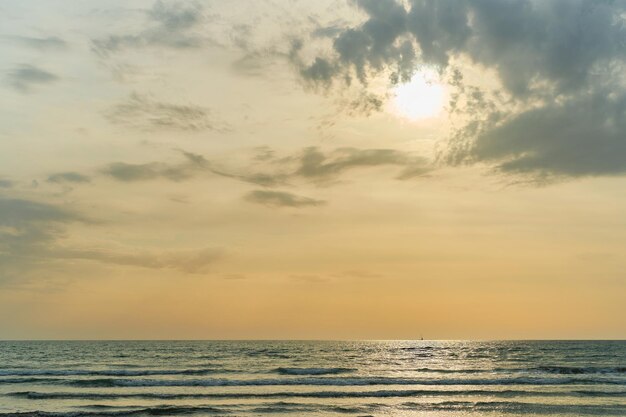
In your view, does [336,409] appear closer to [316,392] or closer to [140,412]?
[316,392]

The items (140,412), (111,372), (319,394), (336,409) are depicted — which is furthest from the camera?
(111,372)

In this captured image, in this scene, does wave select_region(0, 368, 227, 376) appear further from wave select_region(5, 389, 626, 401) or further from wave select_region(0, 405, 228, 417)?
wave select_region(0, 405, 228, 417)

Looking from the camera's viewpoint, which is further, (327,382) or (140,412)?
(327,382)

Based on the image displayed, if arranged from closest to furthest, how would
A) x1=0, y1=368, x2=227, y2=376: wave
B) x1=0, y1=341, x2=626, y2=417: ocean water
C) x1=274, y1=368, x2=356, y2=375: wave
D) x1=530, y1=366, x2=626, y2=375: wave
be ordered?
x1=0, y1=341, x2=626, y2=417: ocean water
x1=0, y1=368, x2=227, y2=376: wave
x1=530, y1=366, x2=626, y2=375: wave
x1=274, y1=368, x2=356, y2=375: wave

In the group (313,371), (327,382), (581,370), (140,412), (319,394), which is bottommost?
(140,412)

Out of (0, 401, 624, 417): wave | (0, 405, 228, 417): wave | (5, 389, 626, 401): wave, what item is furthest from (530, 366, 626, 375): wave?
(0, 405, 228, 417): wave

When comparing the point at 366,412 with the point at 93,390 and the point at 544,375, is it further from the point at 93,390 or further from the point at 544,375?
the point at 544,375

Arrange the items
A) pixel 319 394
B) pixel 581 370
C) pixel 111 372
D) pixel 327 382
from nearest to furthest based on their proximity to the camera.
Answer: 1. pixel 319 394
2. pixel 327 382
3. pixel 111 372
4. pixel 581 370

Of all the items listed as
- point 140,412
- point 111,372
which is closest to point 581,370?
point 140,412

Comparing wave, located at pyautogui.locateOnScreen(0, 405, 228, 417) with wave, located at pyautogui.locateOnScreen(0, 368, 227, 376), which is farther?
wave, located at pyautogui.locateOnScreen(0, 368, 227, 376)

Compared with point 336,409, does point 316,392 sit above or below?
above

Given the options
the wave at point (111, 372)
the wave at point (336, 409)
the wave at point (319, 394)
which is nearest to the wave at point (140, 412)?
the wave at point (336, 409)

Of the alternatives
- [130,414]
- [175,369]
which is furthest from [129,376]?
[130,414]

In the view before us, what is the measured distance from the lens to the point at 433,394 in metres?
38.8
